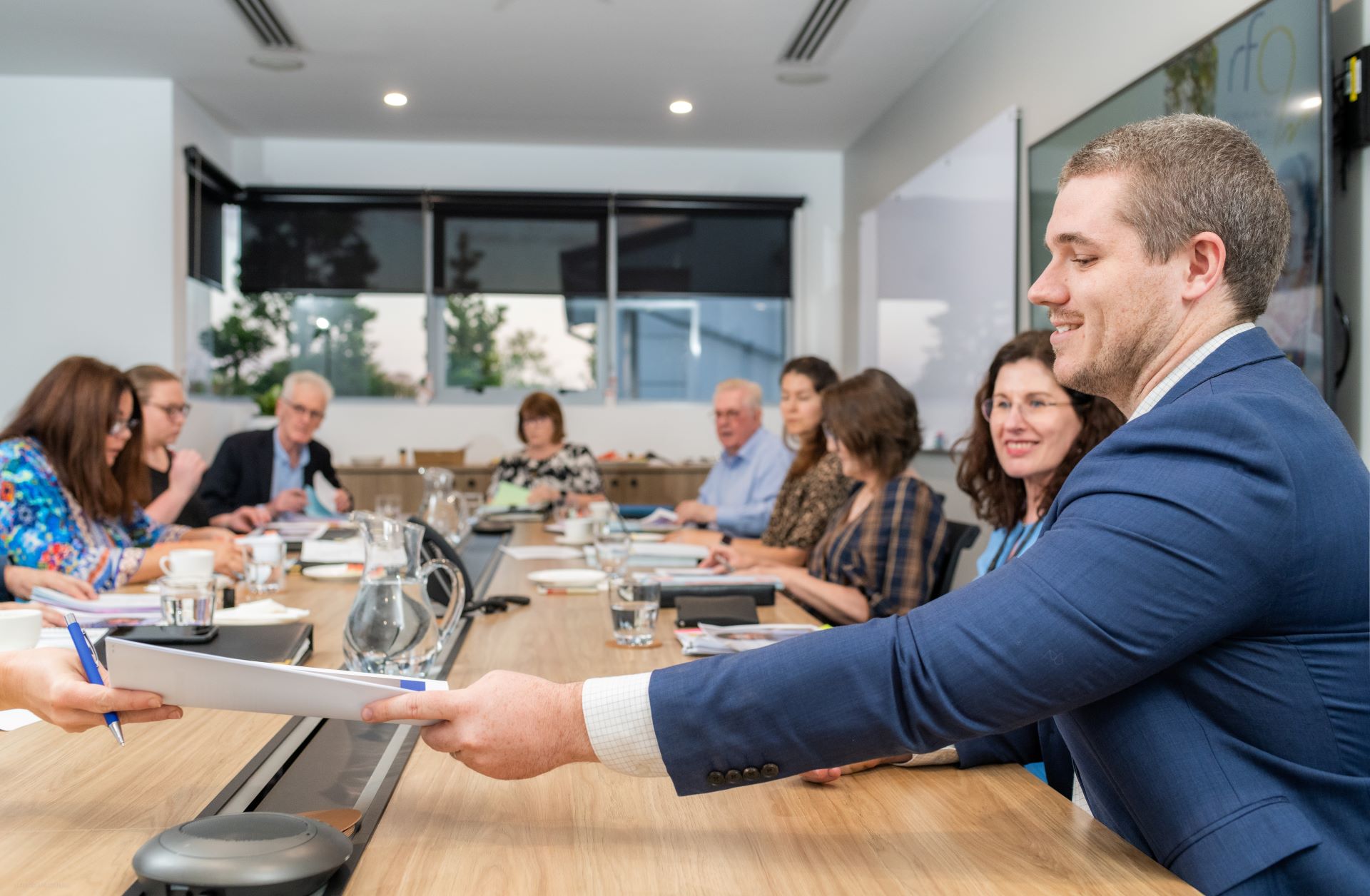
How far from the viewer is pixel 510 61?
206 inches

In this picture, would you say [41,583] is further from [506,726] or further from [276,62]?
[276,62]

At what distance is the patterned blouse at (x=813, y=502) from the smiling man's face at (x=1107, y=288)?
217 centimetres

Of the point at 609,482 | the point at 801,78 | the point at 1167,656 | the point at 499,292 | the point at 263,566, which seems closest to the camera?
the point at 1167,656

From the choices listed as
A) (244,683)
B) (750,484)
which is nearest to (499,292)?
(750,484)

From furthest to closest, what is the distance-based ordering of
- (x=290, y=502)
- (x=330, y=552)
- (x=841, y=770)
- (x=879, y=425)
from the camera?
(x=290, y=502), (x=330, y=552), (x=879, y=425), (x=841, y=770)

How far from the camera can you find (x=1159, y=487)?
0.86m

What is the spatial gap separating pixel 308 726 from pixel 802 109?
5.33m

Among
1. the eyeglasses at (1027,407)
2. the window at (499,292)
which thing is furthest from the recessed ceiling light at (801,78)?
the eyeglasses at (1027,407)

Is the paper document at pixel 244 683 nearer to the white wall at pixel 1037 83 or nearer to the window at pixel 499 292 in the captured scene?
the white wall at pixel 1037 83

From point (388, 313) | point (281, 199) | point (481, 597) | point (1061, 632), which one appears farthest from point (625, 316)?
point (1061, 632)

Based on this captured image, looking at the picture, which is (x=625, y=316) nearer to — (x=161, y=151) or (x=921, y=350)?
(x=921, y=350)

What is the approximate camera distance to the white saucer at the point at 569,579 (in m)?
2.45

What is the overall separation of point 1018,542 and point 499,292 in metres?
5.28

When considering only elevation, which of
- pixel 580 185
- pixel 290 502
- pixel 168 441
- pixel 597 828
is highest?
pixel 580 185
